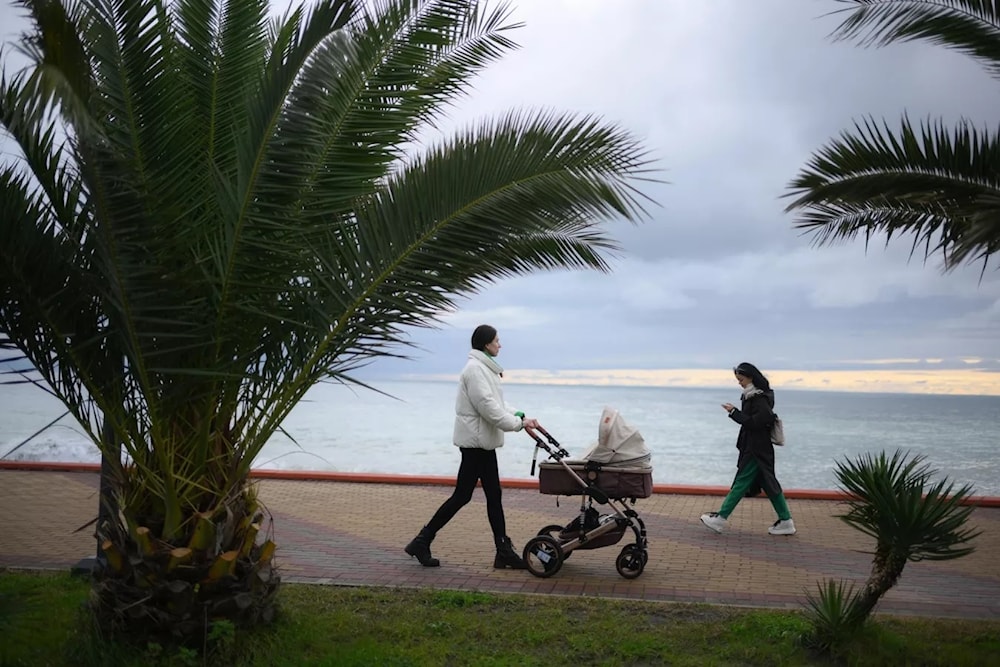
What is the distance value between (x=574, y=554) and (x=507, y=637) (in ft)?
10.4

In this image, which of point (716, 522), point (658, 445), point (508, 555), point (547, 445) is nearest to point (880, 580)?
point (547, 445)

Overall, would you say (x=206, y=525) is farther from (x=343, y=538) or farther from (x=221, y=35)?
(x=343, y=538)

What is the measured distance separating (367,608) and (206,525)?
1.73 m

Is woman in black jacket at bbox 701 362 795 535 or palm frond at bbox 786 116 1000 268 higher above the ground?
palm frond at bbox 786 116 1000 268

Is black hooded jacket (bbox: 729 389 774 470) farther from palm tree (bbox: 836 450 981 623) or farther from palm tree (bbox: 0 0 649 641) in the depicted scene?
palm tree (bbox: 0 0 649 641)

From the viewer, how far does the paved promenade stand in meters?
7.79

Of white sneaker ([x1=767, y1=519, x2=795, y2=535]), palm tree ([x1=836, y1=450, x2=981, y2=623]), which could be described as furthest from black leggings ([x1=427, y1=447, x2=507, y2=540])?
white sneaker ([x1=767, y1=519, x2=795, y2=535])

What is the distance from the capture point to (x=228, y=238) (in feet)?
17.7

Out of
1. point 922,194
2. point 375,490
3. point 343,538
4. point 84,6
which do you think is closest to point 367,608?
point 343,538

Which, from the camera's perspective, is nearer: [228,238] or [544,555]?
[228,238]

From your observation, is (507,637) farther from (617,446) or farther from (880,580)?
(880,580)

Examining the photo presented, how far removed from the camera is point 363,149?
5797 mm

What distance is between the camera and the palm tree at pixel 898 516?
228 inches

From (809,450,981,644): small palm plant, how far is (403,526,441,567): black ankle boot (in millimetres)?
3474
